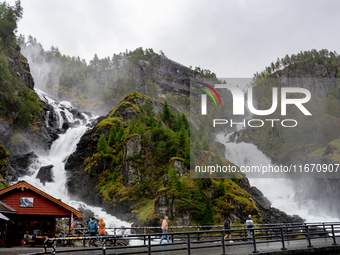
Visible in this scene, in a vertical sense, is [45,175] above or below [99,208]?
above

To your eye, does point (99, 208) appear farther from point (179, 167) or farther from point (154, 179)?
point (179, 167)

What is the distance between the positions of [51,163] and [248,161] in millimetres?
45099

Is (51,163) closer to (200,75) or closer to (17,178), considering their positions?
(17,178)

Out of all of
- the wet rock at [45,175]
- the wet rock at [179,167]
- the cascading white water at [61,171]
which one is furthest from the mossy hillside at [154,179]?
the wet rock at [45,175]

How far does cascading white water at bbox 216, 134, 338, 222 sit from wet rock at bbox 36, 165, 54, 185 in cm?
3896

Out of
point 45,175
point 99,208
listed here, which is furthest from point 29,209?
point 45,175

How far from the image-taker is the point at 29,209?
23328 millimetres

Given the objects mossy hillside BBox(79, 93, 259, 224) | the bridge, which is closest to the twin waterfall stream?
mossy hillside BBox(79, 93, 259, 224)

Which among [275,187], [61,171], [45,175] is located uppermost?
[61,171]

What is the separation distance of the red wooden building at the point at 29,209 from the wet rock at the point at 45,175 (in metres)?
23.7

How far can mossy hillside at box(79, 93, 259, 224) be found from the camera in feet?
125

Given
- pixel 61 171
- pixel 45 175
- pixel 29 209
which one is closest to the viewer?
pixel 29 209

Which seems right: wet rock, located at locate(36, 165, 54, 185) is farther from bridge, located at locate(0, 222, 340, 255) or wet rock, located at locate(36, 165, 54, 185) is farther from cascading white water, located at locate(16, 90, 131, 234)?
bridge, located at locate(0, 222, 340, 255)

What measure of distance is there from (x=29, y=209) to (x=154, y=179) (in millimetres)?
24580
